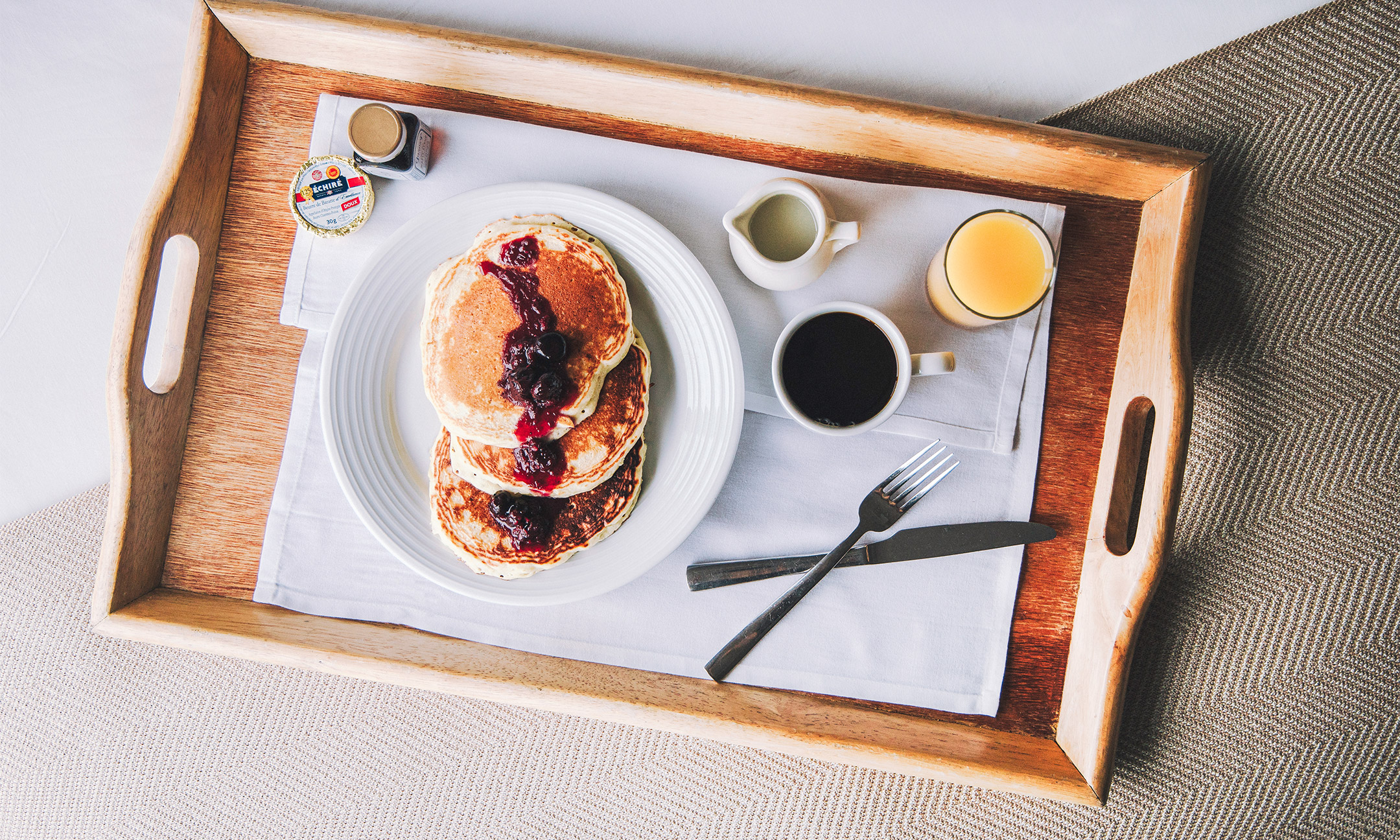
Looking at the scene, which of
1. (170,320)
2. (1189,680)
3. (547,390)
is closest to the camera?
(547,390)

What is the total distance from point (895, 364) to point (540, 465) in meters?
0.50

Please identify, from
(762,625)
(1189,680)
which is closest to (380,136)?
(762,625)

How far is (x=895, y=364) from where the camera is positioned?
0.97 meters

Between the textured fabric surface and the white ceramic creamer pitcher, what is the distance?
1.47ft

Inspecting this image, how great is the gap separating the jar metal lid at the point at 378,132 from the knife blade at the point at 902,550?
723 mm

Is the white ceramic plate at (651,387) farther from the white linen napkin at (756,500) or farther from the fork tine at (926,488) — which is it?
the fork tine at (926,488)

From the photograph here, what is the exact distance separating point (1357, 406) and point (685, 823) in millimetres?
1300

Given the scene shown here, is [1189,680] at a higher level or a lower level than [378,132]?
lower

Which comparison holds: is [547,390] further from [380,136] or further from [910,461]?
[910,461]

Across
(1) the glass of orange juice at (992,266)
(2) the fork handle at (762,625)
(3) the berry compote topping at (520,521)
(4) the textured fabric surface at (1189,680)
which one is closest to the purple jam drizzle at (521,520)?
(3) the berry compote topping at (520,521)

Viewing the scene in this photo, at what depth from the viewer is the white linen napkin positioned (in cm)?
105

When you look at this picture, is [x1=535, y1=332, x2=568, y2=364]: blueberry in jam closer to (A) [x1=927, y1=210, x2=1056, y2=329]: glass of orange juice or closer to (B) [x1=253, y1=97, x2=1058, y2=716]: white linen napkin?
(B) [x1=253, y1=97, x2=1058, y2=716]: white linen napkin

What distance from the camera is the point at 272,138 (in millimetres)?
1058

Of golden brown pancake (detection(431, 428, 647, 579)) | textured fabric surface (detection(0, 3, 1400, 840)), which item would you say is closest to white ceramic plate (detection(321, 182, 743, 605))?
golden brown pancake (detection(431, 428, 647, 579))
